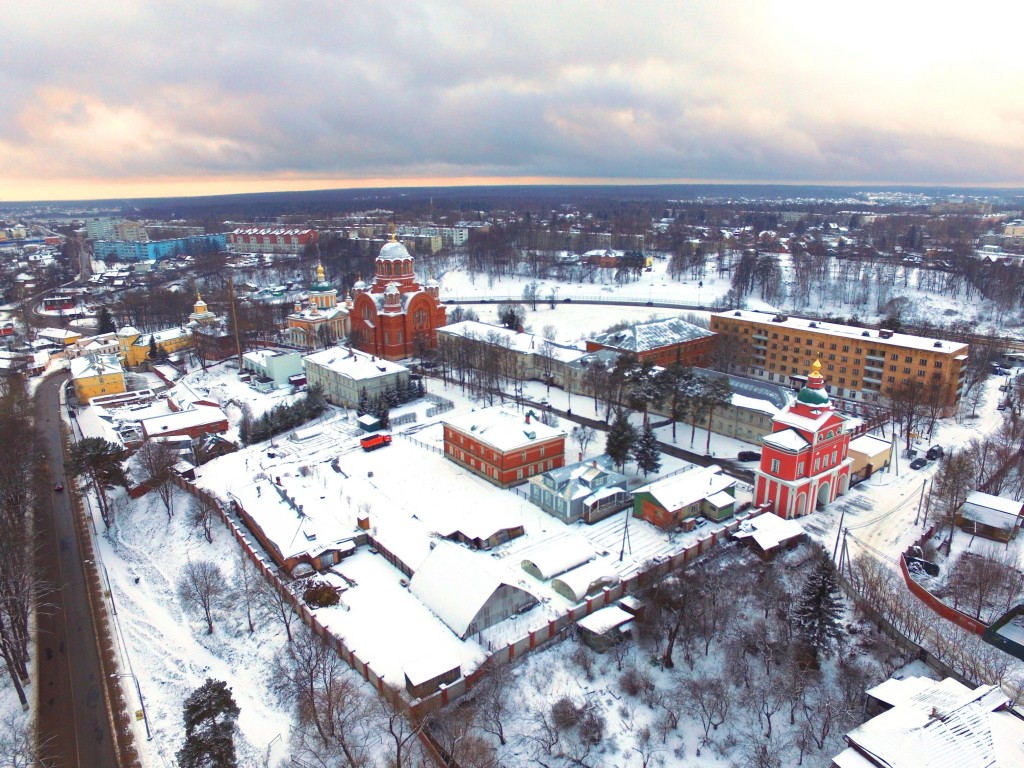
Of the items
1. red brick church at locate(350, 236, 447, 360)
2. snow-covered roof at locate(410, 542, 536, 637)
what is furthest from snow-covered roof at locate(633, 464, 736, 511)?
red brick church at locate(350, 236, 447, 360)

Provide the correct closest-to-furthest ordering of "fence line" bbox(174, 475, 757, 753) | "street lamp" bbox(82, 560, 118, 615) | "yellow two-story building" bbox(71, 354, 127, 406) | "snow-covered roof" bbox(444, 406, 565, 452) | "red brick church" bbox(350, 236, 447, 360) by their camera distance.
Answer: "fence line" bbox(174, 475, 757, 753) < "street lamp" bbox(82, 560, 118, 615) < "snow-covered roof" bbox(444, 406, 565, 452) < "yellow two-story building" bbox(71, 354, 127, 406) < "red brick church" bbox(350, 236, 447, 360)

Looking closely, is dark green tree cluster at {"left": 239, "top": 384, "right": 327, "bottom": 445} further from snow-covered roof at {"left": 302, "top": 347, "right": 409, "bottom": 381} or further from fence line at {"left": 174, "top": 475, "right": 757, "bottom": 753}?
fence line at {"left": 174, "top": 475, "right": 757, "bottom": 753}

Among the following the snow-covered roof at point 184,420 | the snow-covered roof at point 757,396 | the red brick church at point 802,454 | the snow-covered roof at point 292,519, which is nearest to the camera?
the snow-covered roof at point 292,519

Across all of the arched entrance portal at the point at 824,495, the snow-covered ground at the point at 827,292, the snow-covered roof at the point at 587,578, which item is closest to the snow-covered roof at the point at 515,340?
the snow-covered ground at the point at 827,292

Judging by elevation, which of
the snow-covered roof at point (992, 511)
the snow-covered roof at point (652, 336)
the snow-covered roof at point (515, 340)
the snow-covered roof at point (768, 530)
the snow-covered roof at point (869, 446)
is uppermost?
the snow-covered roof at point (652, 336)

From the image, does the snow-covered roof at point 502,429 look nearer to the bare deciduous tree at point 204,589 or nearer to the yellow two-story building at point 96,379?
the bare deciduous tree at point 204,589

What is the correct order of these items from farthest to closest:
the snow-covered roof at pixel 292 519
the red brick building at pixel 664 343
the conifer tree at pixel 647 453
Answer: the red brick building at pixel 664 343, the conifer tree at pixel 647 453, the snow-covered roof at pixel 292 519

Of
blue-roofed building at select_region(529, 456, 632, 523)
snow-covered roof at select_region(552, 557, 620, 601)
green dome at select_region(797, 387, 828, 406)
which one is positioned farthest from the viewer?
blue-roofed building at select_region(529, 456, 632, 523)
